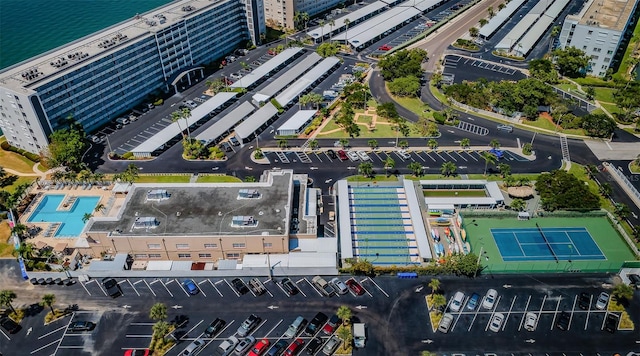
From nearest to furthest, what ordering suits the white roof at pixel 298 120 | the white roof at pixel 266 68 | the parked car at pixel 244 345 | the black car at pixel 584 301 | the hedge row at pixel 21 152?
the parked car at pixel 244 345 < the black car at pixel 584 301 < the hedge row at pixel 21 152 < the white roof at pixel 298 120 < the white roof at pixel 266 68

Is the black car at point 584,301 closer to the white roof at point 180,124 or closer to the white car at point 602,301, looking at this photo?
the white car at point 602,301

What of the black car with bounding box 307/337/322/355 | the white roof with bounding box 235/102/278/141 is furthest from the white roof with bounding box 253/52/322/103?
the black car with bounding box 307/337/322/355

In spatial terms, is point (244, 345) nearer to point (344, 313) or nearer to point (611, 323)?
point (344, 313)

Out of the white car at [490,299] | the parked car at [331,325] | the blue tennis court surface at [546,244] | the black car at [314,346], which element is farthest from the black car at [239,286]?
the blue tennis court surface at [546,244]

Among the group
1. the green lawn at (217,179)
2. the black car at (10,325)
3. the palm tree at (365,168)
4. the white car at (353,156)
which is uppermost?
the palm tree at (365,168)

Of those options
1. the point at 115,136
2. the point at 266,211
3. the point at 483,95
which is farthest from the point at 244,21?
the point at 266,211

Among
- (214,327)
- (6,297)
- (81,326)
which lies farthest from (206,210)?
(6,297)

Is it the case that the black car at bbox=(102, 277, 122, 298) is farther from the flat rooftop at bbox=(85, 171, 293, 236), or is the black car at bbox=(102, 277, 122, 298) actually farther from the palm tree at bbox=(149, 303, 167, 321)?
the palm tree at bbox=(149, 303, 167, 321)
